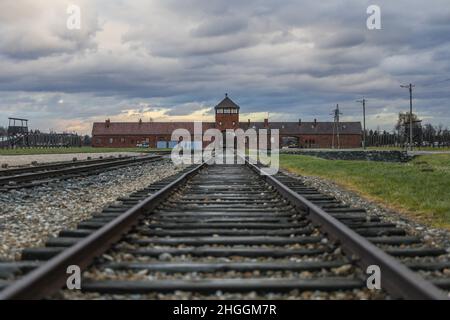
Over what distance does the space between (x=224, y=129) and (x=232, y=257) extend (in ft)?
340

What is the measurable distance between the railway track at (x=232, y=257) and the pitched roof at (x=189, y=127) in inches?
4148

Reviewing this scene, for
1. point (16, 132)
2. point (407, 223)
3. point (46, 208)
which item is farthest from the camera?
point (16, 132)

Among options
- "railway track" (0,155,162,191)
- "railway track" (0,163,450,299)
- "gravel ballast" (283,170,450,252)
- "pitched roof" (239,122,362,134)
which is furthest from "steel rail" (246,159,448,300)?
"pitched roof" (239,122,362,134)

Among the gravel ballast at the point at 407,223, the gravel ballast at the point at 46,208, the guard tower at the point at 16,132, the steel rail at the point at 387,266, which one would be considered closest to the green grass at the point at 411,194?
the gravel ballast at the point at 407,223

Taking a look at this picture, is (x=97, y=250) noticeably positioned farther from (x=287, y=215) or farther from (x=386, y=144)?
(x=386, y=144)

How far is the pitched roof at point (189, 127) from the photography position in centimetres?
11206

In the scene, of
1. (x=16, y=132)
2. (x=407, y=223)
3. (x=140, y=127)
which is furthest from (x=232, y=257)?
(x=140, y=127)

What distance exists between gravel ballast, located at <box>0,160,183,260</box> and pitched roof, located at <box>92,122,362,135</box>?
98.9 metres

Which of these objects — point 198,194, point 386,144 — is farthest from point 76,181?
point 386,144

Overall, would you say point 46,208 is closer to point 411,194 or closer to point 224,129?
point 411,194

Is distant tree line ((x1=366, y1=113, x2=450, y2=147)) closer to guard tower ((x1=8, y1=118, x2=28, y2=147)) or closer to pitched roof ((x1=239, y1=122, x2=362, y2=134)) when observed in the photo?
pitched roof ((x1=239, y1=122, x2=362, y2=134))

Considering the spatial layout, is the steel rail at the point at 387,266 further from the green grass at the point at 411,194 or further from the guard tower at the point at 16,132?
the guard tower at the point at 16,132

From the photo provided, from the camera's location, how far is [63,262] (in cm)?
387
